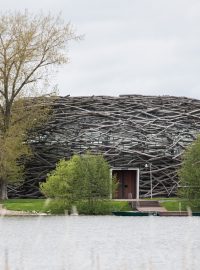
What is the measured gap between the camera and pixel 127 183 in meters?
67.7

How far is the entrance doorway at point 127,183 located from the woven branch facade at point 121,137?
0.57 m

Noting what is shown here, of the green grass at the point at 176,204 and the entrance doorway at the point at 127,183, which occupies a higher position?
the entrance doorway at the point at 127,183

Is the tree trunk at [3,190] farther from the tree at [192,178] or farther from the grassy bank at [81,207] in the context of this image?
the tree at [192,178]

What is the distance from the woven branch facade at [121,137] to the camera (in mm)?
66688

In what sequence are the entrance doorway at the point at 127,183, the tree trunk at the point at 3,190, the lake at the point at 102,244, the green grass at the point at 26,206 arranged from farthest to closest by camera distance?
the entrance doorway at the point at 127,183 < the tree trunk at the point at 3,190 < the green grass at the point at 26,206 < the lake at the point at 102,244

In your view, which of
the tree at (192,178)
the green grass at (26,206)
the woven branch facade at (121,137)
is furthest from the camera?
the woven branch facade at (121,137)

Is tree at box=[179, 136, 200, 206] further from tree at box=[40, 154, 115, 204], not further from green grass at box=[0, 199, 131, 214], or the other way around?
tree at box=[40, 154, 115, 204]

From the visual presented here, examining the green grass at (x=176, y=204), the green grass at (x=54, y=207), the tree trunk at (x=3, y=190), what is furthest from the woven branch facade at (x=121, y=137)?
the green grass at (x=54, y=207)

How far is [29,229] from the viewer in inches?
1576

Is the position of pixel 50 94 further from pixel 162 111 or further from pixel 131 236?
pixel 131 236

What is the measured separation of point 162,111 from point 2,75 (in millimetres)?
14832

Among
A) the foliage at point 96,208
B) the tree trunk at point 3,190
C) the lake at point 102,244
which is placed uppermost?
the tree trunk at point 3,190

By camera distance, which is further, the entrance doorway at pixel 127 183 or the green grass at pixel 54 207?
the entrance doorway at pixel 127 183

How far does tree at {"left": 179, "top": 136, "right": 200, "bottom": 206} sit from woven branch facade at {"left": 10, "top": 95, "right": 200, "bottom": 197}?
8504 mm
